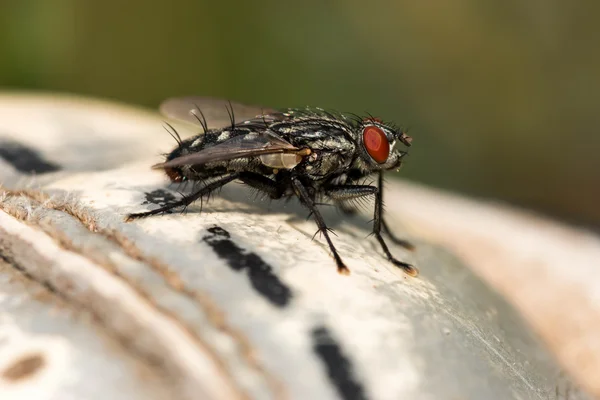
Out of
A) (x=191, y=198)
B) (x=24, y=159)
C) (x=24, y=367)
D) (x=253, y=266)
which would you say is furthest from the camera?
(x=24, y=159)

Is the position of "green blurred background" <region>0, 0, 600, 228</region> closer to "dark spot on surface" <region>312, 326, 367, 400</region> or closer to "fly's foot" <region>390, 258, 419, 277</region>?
"fly's foot" <region>390, 258, 419, 277</region>

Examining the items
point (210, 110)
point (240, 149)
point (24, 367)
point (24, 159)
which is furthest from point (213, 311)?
point (210, 110)

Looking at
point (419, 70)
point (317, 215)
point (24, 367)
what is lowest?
point (24, 367)

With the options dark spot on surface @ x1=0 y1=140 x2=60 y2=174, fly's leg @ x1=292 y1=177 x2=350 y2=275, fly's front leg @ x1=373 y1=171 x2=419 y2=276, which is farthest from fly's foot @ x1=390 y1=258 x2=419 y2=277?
dark spot on surface @ x1=0 y1=140 x2=60 y2=174

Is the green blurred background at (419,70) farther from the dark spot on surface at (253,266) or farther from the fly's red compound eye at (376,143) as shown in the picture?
the dark spot on surface at (253,266)

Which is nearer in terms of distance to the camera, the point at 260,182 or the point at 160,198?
the point at 160,198

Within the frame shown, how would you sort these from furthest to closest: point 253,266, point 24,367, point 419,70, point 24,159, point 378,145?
point 419,70
point 378,145
point 24,159
point 253,266
point 24,367

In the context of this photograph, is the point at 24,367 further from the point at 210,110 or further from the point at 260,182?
the point at 210,110

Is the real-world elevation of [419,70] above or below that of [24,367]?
above

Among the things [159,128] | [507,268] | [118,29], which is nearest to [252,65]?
[118,29]
